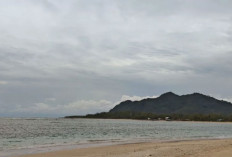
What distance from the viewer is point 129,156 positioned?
25328mm

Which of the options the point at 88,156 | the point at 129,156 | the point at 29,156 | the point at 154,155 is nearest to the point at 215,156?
the point at 154,155

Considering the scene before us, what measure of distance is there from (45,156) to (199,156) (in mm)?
11991

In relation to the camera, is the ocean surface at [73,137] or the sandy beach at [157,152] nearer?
the sandy beach at [157,152]

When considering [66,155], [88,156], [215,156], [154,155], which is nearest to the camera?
[215,156]

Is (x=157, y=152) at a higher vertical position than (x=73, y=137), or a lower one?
lower

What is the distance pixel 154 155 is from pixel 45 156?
876 centimetres

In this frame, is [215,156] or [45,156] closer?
[215,156]

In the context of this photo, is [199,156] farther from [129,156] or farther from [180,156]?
[129,156]

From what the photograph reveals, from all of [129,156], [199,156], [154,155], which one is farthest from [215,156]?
[129,156]

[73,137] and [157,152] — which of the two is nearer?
[157,152]

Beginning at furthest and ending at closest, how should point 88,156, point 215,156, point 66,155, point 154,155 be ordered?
point 66,155
point 88,156
point 154,155
point 215,156

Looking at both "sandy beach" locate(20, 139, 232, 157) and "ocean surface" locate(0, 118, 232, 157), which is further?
"ocean surface" locate(0, 118, 232, 157)

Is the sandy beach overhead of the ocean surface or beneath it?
beneath

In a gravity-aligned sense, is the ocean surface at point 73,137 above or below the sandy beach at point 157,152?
above
